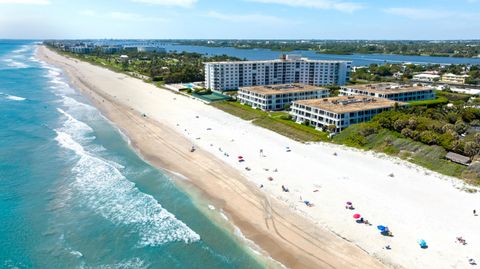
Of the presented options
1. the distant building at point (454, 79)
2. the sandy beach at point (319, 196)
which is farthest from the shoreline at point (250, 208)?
the distant building at point (454, 79)

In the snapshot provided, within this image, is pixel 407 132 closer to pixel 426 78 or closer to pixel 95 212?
pixel 95 212

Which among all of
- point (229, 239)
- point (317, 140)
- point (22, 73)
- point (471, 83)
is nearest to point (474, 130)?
point (317, 140)

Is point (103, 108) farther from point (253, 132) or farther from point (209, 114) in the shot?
point (253, 132)

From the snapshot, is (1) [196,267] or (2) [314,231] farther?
(2) [314,231]

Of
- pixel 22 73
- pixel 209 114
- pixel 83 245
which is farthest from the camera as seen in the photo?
pixel 22 73

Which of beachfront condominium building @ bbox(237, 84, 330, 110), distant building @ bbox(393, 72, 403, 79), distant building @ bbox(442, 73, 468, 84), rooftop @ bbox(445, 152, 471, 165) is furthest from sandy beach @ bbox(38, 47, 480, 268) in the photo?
distant building @ bbox(442, 73, 468, 84)

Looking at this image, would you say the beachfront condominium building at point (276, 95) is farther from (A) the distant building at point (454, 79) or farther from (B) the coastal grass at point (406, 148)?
(A) the distant building at point (454, 79)

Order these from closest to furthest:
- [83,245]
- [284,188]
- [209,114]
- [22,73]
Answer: [83,245] < [284,188] < [209,114] < [22,73]
